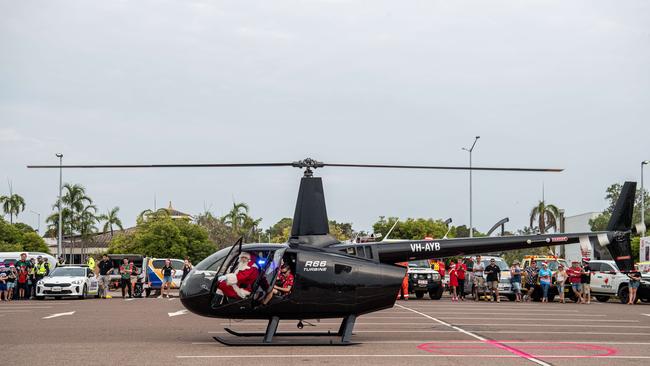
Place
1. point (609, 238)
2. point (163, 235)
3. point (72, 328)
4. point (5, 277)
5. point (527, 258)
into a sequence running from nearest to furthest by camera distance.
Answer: point (609, 238), point (72, 328), point (5, 277), point (527, 258), point (163, 235)

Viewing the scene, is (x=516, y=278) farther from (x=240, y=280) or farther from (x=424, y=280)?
(x=240, y=280)

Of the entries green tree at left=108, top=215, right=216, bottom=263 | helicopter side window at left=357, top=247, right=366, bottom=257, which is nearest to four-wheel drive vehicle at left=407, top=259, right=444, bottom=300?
helicopter side window at left=357, top=247, right=366, bottom=257

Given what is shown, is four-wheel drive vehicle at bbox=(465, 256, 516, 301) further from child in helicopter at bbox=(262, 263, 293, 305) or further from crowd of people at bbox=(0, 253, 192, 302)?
child in helicopter at bbox=(262, 263, 293, 305)

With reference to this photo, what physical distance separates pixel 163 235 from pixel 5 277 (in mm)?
34330

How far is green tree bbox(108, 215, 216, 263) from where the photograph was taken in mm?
64750

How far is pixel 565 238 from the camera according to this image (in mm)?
16281

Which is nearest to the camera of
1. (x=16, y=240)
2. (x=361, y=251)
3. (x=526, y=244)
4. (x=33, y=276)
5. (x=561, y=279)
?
(x=361, y=251)

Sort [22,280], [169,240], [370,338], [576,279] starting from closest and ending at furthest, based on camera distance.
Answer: [370,338], [576,279], [22,280], [169,240]

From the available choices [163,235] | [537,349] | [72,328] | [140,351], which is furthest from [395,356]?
[163,235]

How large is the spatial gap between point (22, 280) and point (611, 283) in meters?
23.3

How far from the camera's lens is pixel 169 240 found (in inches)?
2557

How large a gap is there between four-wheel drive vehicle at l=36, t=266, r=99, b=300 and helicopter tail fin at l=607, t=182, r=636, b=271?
21.7 meters

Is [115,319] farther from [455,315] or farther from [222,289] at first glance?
[455,315]

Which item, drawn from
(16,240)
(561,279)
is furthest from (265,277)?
(16,240)
